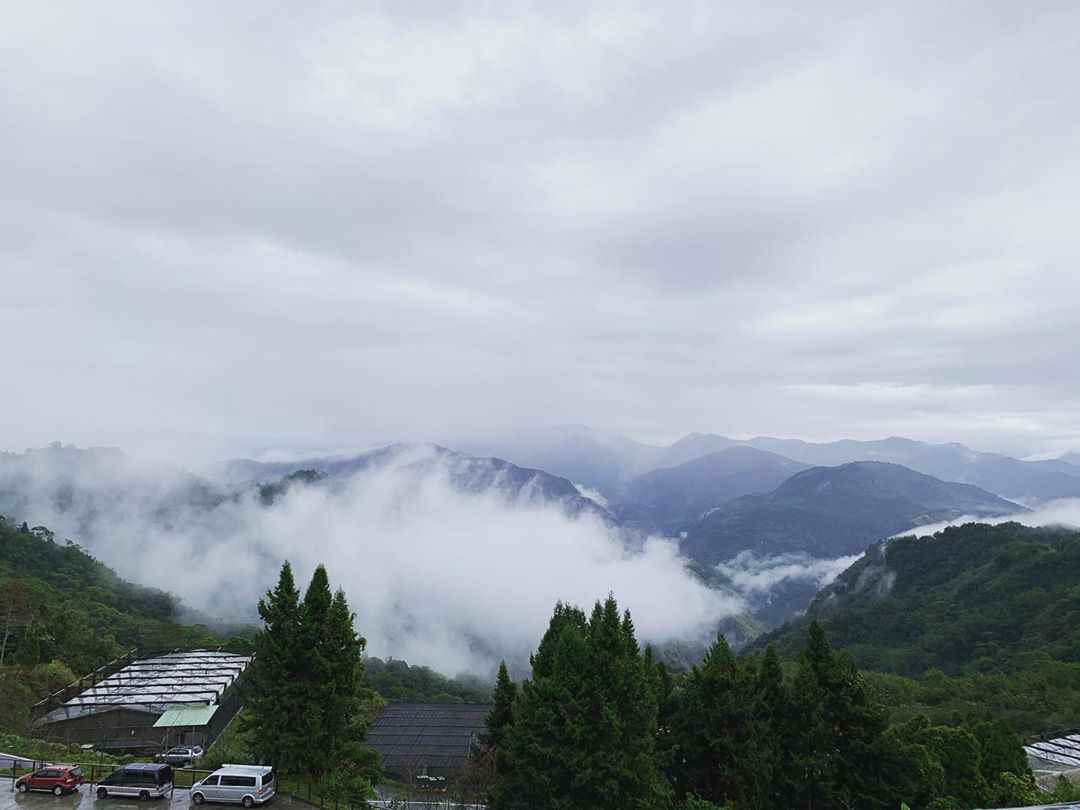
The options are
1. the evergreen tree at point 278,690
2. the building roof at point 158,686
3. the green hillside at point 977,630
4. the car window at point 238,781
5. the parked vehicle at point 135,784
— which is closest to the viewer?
the car window at point 238,781

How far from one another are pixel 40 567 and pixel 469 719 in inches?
3965

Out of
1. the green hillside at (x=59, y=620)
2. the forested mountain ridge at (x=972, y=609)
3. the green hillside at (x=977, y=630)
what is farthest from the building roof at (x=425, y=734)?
the forested mountain ridge at (x=972, y=609)

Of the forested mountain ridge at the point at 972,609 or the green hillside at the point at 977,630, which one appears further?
the forested mountain ridge at the point at 972,609

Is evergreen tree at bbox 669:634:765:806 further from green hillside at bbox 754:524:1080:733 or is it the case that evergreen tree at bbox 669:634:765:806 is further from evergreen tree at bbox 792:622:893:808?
green hillside at bbox 754:524:1080:733

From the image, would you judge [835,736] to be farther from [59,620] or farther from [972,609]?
[972,609]

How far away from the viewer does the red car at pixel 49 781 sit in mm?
28375

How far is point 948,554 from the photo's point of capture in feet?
633

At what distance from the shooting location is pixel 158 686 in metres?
61.4

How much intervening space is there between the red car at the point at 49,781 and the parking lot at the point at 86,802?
25 cm

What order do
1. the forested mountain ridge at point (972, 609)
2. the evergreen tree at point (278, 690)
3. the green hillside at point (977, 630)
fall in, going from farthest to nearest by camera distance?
the forested mountain ridge at point (972, 609) < the green hillside at point (977, 630) < the evergreen tree at point (278, 690)

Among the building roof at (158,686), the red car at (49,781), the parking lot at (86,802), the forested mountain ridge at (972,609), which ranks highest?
Answer: the red car at (49,781)

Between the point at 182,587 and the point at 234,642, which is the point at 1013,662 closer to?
the point at 234,642

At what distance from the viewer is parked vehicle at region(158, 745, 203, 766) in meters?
39.7

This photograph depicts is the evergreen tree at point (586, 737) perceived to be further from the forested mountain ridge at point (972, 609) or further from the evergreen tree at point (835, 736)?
the forested mountain ridge at point (972, 609)
